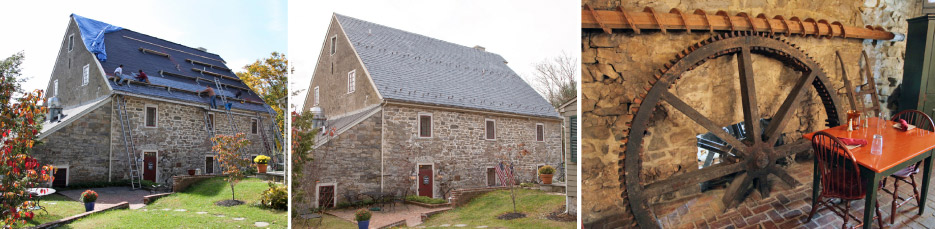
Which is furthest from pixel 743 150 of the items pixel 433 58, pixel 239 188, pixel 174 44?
pixel 174 44

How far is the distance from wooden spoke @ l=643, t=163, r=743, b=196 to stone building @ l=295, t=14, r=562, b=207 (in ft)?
1.75

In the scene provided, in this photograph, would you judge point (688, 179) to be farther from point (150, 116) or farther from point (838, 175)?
point (150, 116)

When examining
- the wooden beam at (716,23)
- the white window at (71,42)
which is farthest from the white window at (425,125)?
the white window at (71,42)

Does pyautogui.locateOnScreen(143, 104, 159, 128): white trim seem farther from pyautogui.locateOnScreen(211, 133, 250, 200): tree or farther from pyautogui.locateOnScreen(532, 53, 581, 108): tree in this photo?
pyautogui.locateOnScreen(532, 53, 581, 108): tree

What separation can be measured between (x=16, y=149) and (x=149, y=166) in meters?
0.61

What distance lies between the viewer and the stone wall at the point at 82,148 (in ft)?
7.90

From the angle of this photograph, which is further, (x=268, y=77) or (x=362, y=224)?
(x=268, y=77)

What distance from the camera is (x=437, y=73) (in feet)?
6.47

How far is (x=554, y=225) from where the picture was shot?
217 centimetres

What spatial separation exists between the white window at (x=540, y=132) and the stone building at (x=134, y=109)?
216 cm

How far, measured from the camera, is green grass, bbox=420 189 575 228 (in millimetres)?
2006

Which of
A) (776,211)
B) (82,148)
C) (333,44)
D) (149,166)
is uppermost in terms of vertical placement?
(333,44)

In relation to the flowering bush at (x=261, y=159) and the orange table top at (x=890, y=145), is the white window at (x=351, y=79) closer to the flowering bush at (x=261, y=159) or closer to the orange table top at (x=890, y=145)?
the flowering bush at (x=261, y=159)

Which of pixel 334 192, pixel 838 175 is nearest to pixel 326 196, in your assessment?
pixel 334 192
